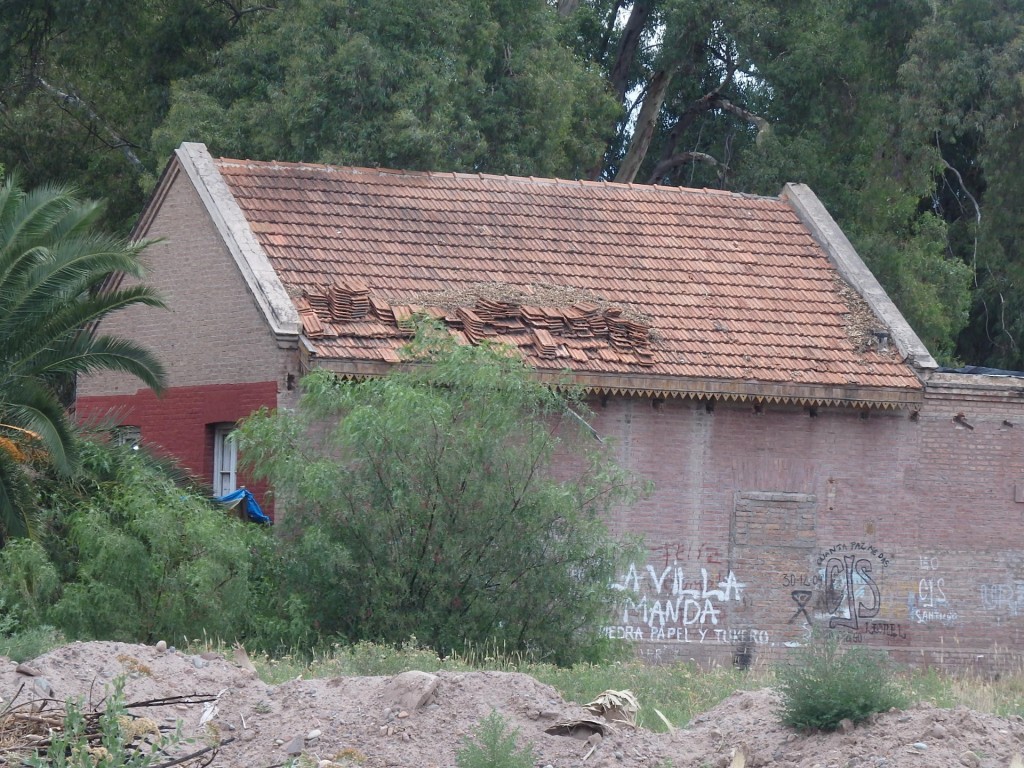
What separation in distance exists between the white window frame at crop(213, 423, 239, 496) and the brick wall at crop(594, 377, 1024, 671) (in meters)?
4.71

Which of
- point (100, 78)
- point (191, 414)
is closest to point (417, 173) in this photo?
point (191, 414)

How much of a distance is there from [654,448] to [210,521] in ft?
19.5

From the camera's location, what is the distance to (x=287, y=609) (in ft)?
48.4

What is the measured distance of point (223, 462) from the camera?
19297 millimetres

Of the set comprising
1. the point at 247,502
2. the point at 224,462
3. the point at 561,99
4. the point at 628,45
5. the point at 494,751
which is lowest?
the point at 494,751

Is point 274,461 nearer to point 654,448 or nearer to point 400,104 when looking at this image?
point 654,448

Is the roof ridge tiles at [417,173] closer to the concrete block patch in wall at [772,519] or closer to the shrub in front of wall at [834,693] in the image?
the concrete block patch in wall at [772,519]

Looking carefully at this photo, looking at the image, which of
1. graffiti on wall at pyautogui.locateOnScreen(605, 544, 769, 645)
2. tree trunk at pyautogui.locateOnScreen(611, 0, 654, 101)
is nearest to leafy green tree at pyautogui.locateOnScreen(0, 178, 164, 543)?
graffiti on wall at pyautogui.locateOnScreen(605, 544, 769, 645)

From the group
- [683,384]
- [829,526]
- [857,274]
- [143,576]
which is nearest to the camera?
[143,576]

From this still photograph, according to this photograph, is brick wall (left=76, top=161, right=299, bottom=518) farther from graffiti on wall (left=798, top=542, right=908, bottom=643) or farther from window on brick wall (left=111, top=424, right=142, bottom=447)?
graffiti on wall (left=798, top=542, right=908, bottom=643)

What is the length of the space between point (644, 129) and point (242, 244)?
17.7 metres

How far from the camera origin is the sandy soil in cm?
909

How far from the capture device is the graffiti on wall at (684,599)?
18.4m

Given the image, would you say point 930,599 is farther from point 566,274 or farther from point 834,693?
point 834,693
